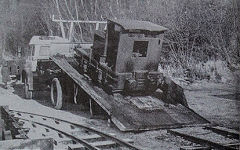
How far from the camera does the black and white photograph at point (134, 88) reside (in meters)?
9.30

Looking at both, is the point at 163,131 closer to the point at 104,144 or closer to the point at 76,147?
the point at 104,144

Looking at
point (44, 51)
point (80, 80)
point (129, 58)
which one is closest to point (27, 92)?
point (44, 51)

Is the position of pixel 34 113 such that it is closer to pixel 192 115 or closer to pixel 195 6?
pixel 192 115

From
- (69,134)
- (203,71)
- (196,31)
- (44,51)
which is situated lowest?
(69,134)

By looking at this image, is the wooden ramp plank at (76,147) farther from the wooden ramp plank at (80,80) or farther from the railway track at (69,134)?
the wooden ramp plank at (80,80)

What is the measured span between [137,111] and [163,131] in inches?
40.7

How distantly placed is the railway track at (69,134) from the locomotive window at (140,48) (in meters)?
3.25

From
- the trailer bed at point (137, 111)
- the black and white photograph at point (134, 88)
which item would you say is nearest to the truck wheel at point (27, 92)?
the black and white photograph at point (134, 88)

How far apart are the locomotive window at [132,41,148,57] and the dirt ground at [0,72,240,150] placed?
8.06 ft

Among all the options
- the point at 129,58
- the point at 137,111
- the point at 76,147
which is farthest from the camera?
the point at 129,58

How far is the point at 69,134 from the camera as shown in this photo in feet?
30.2

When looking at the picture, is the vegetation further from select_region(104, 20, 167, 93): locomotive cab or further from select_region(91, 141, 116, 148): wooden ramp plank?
select_region(91, 141, 116, 148): wooden ramp plank

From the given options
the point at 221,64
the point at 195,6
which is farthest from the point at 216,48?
the point at 195,6

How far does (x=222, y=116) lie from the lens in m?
12.2
